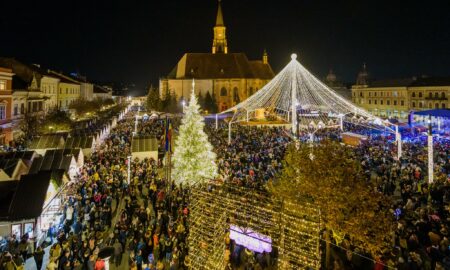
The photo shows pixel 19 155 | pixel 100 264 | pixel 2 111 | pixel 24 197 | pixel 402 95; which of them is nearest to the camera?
pixel 100 264

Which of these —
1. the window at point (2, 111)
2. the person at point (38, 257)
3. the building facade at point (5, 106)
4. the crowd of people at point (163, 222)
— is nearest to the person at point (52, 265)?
the crowd of people at point (163, 222)

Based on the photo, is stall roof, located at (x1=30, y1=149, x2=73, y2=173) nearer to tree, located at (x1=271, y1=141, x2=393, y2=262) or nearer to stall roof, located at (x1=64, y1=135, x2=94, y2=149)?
stall roof, located at (x1=64, y1=135, x2=94, y2=149)

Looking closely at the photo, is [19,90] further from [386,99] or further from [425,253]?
[386,99]

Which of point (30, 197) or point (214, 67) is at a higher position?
point (214, 67)

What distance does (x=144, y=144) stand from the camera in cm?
2253

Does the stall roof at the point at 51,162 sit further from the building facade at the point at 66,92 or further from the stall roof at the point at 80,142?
the building facade at the point at 66,92

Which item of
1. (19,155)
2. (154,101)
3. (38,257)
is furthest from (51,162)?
(154,101)

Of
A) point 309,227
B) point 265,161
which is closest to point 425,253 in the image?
point 309,227

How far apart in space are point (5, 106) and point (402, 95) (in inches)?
2463

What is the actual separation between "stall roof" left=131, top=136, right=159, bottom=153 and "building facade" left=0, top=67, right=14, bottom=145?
Result: 13.2 m

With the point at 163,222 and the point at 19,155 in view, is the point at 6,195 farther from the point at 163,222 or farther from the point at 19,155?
the point at 19,155

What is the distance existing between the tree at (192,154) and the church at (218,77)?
49518 millimetres

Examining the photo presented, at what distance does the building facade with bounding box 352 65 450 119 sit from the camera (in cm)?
5325

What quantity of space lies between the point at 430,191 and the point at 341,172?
7.57 meters
